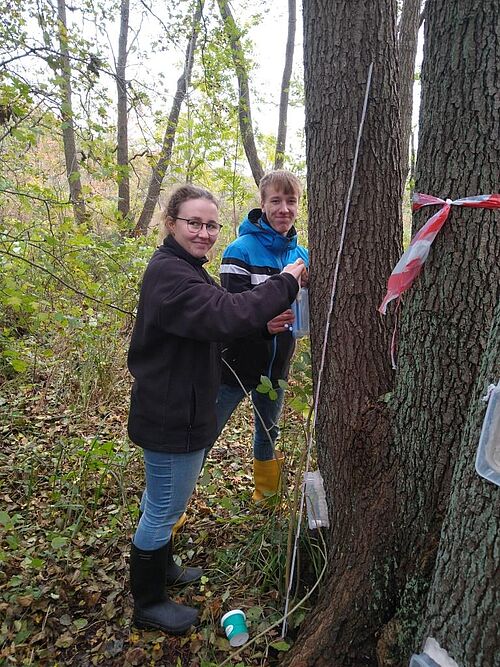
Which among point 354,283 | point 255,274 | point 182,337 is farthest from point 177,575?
point 354,283

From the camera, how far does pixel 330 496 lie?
189 cm

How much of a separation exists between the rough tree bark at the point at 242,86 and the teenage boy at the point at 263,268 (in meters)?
3.67

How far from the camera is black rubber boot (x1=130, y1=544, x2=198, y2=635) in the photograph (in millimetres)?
1960

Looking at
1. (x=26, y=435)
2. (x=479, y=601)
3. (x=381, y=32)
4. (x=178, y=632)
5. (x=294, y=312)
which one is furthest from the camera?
(x=26, y=435)

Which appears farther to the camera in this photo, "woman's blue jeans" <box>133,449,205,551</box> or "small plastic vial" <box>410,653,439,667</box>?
"woman's blue jeans" <box>133,449,205,551</box>

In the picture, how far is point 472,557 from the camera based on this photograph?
1133 mm

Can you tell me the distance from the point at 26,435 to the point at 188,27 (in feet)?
15.6

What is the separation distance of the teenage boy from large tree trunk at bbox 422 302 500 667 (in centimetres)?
114

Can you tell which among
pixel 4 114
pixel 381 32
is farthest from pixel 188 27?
pixel 381 32

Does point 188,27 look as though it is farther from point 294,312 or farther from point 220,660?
point 220,660

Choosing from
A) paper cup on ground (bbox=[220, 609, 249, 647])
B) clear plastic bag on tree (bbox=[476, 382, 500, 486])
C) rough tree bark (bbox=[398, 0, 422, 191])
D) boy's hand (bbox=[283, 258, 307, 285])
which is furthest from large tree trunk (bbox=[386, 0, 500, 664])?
rough tree bark (bbox=[398, 0, 422, 191])

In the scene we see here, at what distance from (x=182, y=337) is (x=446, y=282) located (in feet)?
3.10

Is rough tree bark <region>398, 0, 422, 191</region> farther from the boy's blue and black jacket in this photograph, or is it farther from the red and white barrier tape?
the red and white barrier tape

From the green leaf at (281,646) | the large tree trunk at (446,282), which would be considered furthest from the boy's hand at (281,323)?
the green leaf at (281,646)
